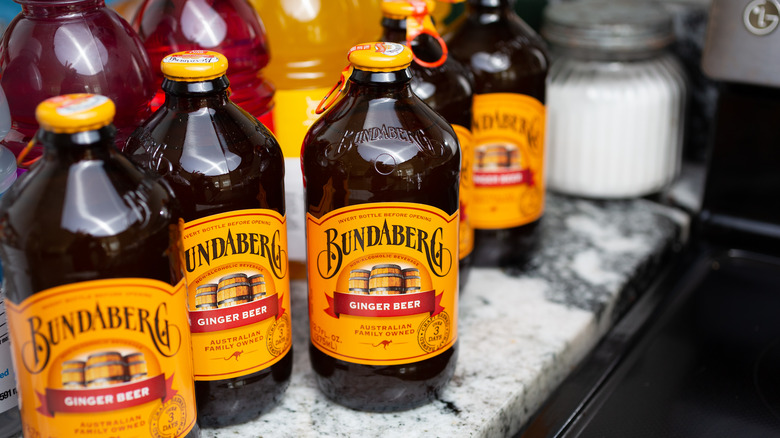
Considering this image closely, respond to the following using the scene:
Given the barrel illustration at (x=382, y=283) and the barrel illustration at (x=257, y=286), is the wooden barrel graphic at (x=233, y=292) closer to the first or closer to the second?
the barrel illustration at (x=257, y=286)

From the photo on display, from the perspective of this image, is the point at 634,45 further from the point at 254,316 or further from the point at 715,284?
the point at 254,316

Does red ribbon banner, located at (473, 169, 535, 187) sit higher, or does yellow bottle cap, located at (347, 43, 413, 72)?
yellow bottle cap, located at (347, 43, 413, 72)

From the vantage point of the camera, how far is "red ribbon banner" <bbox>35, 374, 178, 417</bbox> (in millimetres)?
641

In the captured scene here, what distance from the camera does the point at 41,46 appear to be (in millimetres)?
754

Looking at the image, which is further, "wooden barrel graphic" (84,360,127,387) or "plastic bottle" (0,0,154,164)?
"plastic bottle" (0,0,154,164)

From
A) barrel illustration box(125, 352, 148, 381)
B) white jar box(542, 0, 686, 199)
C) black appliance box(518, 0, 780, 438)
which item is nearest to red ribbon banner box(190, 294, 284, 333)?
barrel illustration box(125, 352, 148, 381)

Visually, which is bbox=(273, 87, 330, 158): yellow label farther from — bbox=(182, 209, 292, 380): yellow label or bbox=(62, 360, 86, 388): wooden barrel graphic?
bbox=(62, 360, 86, 388): wooden barrel graphic

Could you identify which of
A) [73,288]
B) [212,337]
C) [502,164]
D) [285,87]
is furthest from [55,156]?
[502,164]

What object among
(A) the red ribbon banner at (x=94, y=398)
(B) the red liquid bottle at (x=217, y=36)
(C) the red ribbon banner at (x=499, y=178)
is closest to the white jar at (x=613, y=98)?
(C) the red ribbon banner at (x=499, y=178)

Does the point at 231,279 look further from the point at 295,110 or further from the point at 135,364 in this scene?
the point at 295,110

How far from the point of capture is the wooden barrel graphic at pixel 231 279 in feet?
2.44

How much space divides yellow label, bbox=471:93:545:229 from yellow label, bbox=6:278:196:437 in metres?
0.52

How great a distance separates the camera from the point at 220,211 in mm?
730

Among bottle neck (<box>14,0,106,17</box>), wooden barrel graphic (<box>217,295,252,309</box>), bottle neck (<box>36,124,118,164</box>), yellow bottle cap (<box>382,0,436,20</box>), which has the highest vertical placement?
bottle neck (<box>14,0,106,17</box>)
